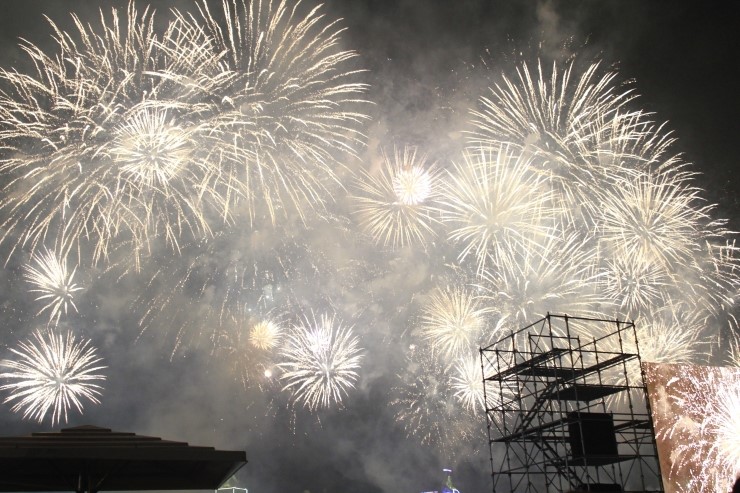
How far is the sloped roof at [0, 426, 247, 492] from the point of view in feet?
40.5

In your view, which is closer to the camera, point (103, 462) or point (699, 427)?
point (103, 462)

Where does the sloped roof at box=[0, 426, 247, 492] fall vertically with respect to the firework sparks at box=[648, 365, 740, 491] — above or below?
below

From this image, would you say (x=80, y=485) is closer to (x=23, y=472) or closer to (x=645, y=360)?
(x=23, y=472)

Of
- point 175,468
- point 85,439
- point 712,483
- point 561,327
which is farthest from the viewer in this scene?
point 561,327

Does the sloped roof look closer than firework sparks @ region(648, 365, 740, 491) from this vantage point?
Yes

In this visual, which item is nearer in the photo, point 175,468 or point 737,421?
point 175,468

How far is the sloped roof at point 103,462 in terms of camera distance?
1234 centimetres

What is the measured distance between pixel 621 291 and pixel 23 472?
26522 millimetres

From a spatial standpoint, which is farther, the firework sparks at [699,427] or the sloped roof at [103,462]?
the firework sparks at [699,427]

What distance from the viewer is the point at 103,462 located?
13.8 metres

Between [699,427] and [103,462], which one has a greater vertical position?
[699,427]

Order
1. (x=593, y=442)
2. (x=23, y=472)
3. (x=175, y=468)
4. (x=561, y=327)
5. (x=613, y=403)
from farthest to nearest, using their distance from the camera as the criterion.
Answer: (x=613, y=403), (x=561, y=327), (x=593, y=442), (x=175, y=468), (x=23, y=472)

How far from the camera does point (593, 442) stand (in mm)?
22391

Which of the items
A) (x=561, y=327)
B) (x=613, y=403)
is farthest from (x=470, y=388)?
(x=613, y=403)
